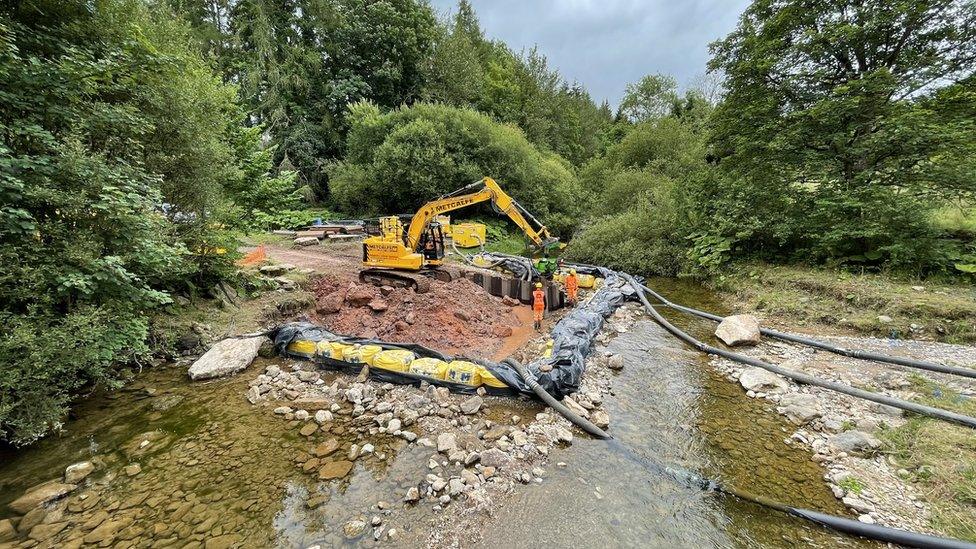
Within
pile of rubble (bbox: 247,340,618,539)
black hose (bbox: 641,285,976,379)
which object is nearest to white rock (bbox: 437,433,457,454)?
pile of rubble (bbox: 247,340,618,539)

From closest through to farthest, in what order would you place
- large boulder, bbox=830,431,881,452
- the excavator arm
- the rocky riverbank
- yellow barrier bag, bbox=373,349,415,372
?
the rocky riverbank, large boulder, bbox=830,431,881,452, yellow barrier bag, bbox=373,349,415,372, the excavator arm

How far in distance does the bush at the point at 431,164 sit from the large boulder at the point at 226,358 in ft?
46.6

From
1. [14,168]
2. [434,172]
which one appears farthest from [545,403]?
[434,172]

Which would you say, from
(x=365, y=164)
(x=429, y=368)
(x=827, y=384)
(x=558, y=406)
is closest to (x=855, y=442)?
(x=827, y=384)

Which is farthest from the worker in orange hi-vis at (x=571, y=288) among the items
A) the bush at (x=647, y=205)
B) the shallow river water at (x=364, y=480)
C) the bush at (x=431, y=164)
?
the bush at (x=431, y=164)

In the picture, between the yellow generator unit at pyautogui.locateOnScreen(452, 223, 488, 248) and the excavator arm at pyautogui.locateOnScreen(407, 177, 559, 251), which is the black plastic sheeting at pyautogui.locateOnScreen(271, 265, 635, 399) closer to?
the excavator arm at pyautogui.locateOnScreen(407, 177, 559, 251)

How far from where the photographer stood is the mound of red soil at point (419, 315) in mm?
7695

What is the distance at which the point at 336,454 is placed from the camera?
14.6 feet

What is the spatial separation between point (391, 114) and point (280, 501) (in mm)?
20711

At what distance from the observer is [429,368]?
225 inches

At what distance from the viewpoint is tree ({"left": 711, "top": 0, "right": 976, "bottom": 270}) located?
832 centimetres

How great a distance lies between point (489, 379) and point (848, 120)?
1133cm

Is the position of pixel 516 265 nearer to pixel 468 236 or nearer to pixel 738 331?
pixel 468 236

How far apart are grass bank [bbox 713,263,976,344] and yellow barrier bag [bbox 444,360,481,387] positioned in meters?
7.32
